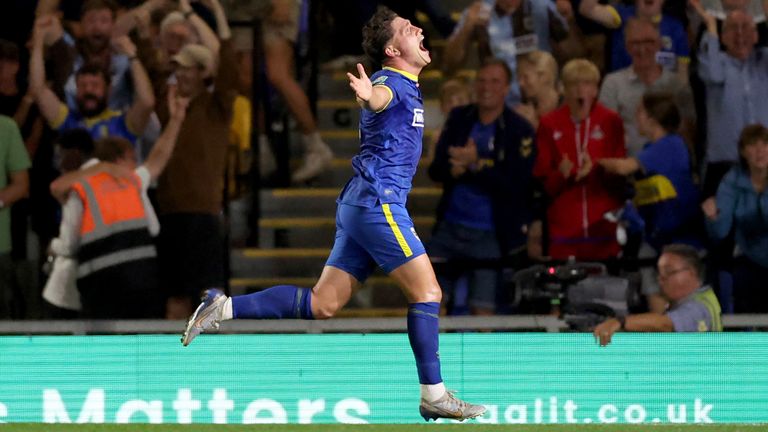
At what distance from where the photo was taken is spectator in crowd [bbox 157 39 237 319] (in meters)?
10.2

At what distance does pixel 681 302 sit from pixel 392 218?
3.23m

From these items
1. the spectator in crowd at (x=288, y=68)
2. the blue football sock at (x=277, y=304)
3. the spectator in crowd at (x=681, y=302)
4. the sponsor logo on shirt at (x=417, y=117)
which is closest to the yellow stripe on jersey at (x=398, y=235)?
the sponsor logo on shirt at (x=417, y=117)

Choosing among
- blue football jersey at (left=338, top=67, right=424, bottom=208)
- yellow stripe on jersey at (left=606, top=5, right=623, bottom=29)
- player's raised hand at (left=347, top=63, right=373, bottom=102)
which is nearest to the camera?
player's raised hand at (left=347, top=63, right=373, bottom=102)

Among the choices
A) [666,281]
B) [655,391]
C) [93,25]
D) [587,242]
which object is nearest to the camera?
[655,391]

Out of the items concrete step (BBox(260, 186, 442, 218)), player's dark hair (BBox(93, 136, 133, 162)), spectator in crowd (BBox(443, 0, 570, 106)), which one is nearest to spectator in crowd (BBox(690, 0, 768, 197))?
spectator in crowd (BBox(443, 0, 570, 106))

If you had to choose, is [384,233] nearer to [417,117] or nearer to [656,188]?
[417,117]

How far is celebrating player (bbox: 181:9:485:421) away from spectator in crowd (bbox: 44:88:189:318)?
11.5 feet

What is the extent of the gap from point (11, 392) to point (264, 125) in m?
3.39

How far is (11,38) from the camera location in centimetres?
1075

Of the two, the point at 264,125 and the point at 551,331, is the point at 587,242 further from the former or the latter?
the point at 264,125

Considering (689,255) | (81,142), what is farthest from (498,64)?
(81,142)

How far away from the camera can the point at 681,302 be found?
Result: 28.8 feet

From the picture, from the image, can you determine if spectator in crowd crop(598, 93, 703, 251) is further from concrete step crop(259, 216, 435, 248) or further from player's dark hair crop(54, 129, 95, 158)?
player's dark hair crop(54, 129, 95, 158)

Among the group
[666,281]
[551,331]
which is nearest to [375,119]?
[551,331]
